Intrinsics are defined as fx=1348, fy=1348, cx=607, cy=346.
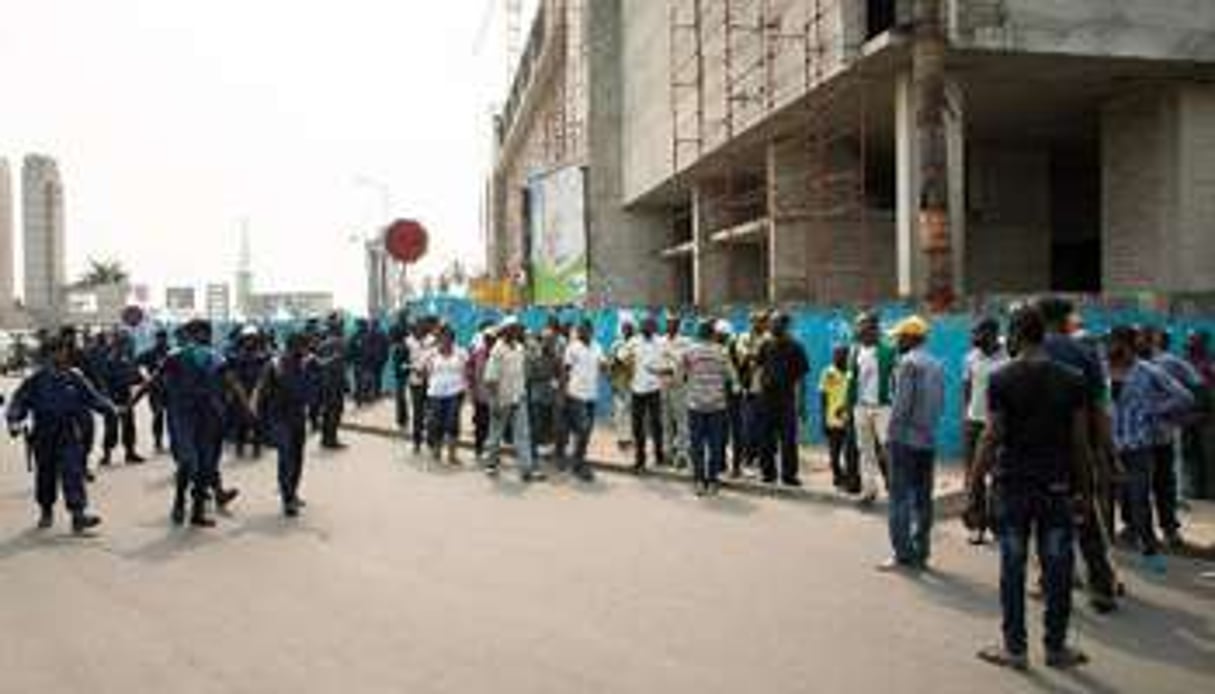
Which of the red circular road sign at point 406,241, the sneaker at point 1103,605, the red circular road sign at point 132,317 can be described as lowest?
the sneaker at point 1103,605

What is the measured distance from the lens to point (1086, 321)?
575 inches

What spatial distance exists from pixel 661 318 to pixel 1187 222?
864 centimetres

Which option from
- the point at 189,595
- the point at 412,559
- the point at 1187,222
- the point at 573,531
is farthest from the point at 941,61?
the point at 189,595

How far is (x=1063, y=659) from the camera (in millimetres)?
6531

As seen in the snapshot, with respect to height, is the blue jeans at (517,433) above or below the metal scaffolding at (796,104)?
below

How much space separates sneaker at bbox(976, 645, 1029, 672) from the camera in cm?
649

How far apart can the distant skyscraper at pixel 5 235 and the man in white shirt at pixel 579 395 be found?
382 ft

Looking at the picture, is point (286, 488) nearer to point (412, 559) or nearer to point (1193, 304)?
point (412, 559)

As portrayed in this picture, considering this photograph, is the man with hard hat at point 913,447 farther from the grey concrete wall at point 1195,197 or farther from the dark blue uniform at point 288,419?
the grey concrete wall at point 1195,197

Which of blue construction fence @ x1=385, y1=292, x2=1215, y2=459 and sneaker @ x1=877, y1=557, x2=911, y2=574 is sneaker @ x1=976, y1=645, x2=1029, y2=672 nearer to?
sneaker @ x1=877, y1=557, x2=911, y2=574

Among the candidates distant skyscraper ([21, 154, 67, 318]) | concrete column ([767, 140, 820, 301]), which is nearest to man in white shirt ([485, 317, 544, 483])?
concrete column ([767, 140, 820, 301])

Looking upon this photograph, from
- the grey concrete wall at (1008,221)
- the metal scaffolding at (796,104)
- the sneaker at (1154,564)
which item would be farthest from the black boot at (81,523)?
the grey concrete wall at (1008,221)

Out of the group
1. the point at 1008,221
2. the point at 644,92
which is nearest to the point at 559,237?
the point at 644,92

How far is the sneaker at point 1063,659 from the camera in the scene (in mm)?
6496
